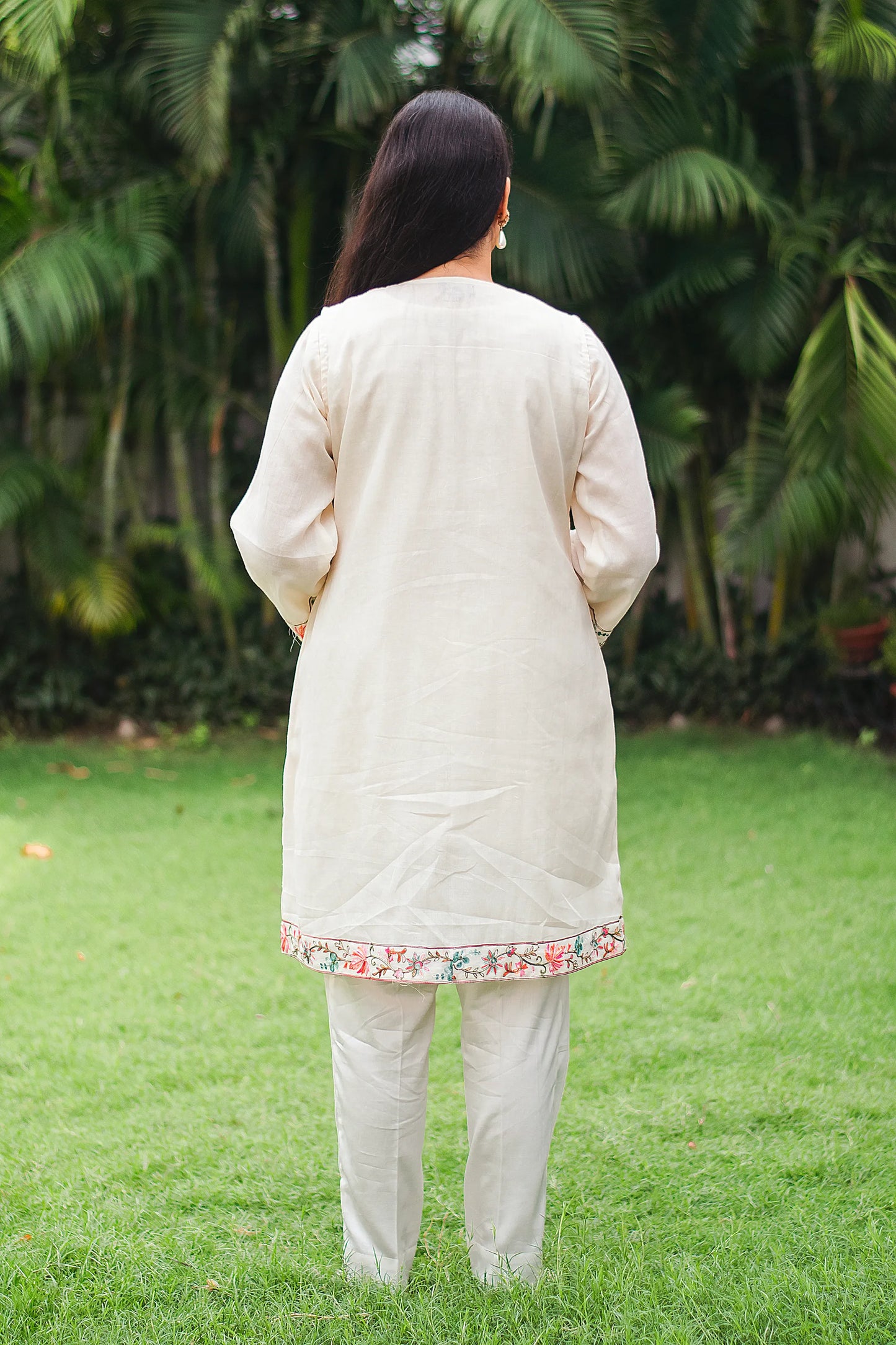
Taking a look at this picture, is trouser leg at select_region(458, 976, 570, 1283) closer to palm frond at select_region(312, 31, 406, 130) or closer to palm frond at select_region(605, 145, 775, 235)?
palm frond at select_region(605, 145, 775, 235)

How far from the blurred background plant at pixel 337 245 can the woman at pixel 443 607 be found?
379 centimetres

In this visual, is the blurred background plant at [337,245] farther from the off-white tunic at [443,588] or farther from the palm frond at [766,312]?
the off-white tunic at [443,588]

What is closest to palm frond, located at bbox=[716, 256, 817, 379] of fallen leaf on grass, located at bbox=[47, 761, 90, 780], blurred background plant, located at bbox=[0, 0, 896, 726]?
blurred background plant, located at bbox=[0, 0, 896, 726]

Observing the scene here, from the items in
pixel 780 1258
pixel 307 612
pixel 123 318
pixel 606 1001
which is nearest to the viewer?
pixel 307 612

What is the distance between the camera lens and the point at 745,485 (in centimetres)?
602

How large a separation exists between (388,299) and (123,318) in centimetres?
554

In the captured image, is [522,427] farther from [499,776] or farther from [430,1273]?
[430,1273]

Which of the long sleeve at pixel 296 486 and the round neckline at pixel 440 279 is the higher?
the round neckline at pixel 440 279

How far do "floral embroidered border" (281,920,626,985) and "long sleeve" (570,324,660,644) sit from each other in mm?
537

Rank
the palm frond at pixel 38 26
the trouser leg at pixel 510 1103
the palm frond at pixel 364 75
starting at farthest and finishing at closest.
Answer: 1. the palm frond at pixel 364 75
2. the palm frond at pixel 38 26
3. the trouser leg at pixel 510 1103

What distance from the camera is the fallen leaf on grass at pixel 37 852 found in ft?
14.9

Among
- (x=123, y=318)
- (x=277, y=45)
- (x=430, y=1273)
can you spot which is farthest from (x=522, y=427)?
(x=123, y=318)

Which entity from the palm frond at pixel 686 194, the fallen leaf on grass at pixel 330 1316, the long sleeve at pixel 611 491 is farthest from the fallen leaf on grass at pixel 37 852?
the palm frond at pixel 686 194

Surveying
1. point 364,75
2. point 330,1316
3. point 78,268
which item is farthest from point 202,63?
point 330,1316
